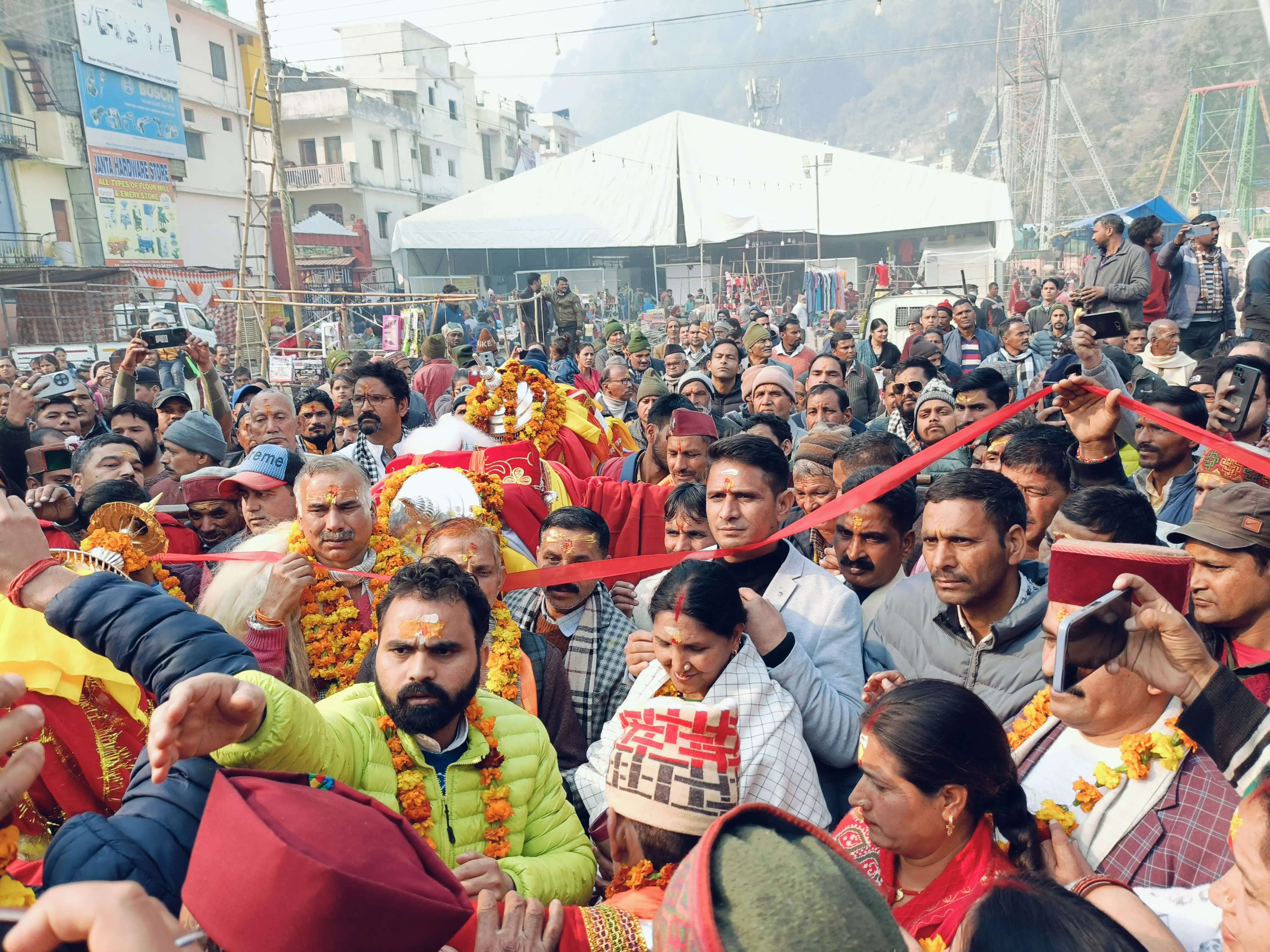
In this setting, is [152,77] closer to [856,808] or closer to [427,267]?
[427,267]

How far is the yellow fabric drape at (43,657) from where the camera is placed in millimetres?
2066

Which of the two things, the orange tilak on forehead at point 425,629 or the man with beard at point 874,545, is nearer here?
the orange tilak on forehead at point 425,629

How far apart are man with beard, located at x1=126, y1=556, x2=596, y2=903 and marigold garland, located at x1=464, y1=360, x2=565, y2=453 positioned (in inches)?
115

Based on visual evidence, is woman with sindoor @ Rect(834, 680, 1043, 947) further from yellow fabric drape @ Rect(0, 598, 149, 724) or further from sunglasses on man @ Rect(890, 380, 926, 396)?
sunglasses on man @ Rect(890, 380, 926, 396)

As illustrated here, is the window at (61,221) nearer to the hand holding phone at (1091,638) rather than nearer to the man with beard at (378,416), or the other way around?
the man with beard at (378,416)

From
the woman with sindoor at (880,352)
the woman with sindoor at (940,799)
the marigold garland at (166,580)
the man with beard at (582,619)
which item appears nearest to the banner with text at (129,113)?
the woman with sindoor at (880,352)

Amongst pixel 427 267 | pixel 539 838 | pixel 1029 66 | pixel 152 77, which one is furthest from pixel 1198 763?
pixel 1029 66

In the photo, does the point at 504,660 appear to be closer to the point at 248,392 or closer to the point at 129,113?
the point at 248,392

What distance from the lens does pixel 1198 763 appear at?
216cm

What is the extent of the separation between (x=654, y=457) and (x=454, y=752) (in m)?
3.43

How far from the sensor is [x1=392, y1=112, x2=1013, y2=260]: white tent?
29.2 metres

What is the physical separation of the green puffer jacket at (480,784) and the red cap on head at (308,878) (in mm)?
590

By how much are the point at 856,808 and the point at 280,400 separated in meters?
4.99

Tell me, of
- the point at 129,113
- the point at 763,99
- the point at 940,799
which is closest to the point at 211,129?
the point at 129,113
